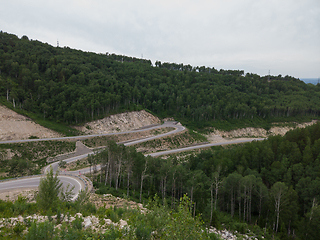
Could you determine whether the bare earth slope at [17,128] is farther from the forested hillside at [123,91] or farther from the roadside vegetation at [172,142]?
the roadside vegetation at [172,142]

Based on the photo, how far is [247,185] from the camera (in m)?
33.6

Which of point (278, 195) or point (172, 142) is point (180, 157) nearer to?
point (172, 142)

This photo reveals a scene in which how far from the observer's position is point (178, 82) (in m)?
131

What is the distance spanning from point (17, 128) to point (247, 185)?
66.0m

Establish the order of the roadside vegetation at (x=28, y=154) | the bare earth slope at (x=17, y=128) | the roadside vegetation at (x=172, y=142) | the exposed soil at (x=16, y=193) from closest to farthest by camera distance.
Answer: the exposed soil at (x=16, y=193), the roadside vegetation at (x=28, y=154), the bare earth slope at (x=17, y=128), the roadside vegetation at (x=172, y=142)

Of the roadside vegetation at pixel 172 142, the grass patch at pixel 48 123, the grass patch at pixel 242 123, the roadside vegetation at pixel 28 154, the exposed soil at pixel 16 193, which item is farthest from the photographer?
the grass patch at pixel 242 123

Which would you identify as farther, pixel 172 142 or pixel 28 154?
pixel 172 142

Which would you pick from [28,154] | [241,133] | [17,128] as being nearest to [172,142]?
[241,133]

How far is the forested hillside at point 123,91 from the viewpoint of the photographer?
75.4 meters

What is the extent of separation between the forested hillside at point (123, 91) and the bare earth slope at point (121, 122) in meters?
3.94

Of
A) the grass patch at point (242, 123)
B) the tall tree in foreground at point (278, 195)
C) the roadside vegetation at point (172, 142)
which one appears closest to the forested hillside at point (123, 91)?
the grass patch at point (242, 123)

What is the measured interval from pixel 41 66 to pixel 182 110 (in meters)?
75.4

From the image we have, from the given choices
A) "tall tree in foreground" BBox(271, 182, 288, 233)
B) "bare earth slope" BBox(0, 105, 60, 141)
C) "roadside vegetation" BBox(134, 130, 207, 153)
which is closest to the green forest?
"tall tree in foreground" BBox(271, 182, 288, 233)

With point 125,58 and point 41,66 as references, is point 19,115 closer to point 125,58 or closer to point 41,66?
point 41,66
